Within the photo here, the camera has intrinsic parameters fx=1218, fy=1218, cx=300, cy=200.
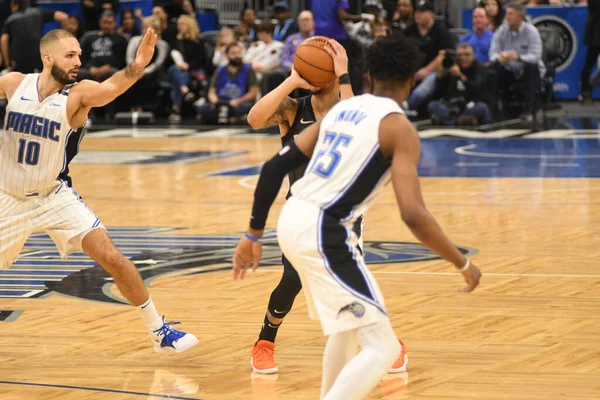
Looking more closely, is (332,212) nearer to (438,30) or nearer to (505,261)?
(505,261)

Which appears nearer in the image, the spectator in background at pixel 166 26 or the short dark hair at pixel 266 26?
the short dark hair at pixel 266 26

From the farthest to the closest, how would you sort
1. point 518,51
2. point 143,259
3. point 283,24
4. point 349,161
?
1. point 283,24
2. point 518,51
3. point 143,259
4. point 349,161

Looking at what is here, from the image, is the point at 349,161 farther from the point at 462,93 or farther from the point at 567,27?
the point at 567,27

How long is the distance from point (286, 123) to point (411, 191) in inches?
70.8

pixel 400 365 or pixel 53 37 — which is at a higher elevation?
pixel 53 37

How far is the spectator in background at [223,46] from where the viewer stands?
19.9 meters

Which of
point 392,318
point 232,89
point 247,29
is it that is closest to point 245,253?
point 392,318

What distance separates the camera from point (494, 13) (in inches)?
756

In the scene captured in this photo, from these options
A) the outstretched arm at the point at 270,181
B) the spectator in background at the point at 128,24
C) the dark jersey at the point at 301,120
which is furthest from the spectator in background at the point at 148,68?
the outstretched arm at the point at 270,181

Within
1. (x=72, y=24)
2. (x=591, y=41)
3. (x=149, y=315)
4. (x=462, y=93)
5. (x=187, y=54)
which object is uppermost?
(x=149, y=315)

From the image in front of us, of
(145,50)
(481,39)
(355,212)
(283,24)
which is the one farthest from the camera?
(283,24)

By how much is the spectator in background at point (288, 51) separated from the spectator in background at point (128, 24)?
3.15 metres

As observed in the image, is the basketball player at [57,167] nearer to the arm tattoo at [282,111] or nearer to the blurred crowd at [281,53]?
the arm tattoo at [282,111]

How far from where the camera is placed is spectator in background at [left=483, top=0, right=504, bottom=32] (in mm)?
19172
